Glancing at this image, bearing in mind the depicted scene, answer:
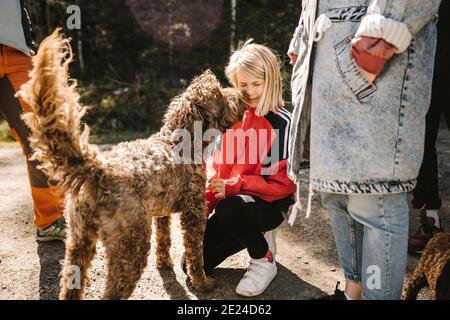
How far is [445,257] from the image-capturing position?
2578 millimetres

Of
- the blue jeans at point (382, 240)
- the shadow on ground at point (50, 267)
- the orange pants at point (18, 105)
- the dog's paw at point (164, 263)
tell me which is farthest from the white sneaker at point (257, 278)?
the orange pants at point (18, 105)

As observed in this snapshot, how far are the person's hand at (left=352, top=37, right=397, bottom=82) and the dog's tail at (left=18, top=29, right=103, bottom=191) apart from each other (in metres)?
1.47

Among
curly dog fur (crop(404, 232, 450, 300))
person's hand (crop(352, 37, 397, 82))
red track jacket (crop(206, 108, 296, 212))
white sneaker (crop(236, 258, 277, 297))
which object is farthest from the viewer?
red track jacket (crop(206, 108, 296, 212))

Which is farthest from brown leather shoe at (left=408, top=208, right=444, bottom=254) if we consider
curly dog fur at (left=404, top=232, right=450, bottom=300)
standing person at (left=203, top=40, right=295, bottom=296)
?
standing person at (left=203, top=40, right=295, bottom=296)

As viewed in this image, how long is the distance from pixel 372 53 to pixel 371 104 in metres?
0.26

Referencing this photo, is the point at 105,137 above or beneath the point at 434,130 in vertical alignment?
beneath

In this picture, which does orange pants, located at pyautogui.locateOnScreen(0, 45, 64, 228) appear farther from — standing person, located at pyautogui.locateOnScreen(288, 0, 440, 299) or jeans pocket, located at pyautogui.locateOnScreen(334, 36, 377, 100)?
jeans pocket, located at pyautogui.locateOnScreen(334, 36, 377, 100)

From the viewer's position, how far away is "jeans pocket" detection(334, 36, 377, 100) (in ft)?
6.84

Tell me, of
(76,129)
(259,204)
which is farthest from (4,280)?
(259,204)

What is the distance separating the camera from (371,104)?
6.87 feet

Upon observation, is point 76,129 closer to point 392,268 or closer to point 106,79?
point 392,268

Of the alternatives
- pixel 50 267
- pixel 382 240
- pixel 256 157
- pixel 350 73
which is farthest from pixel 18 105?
pixel 382 240

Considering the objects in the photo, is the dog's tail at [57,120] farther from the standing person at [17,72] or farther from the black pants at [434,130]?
the black pants at [434,130]

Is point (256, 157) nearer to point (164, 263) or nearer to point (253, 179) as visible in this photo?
point (253, 179)
